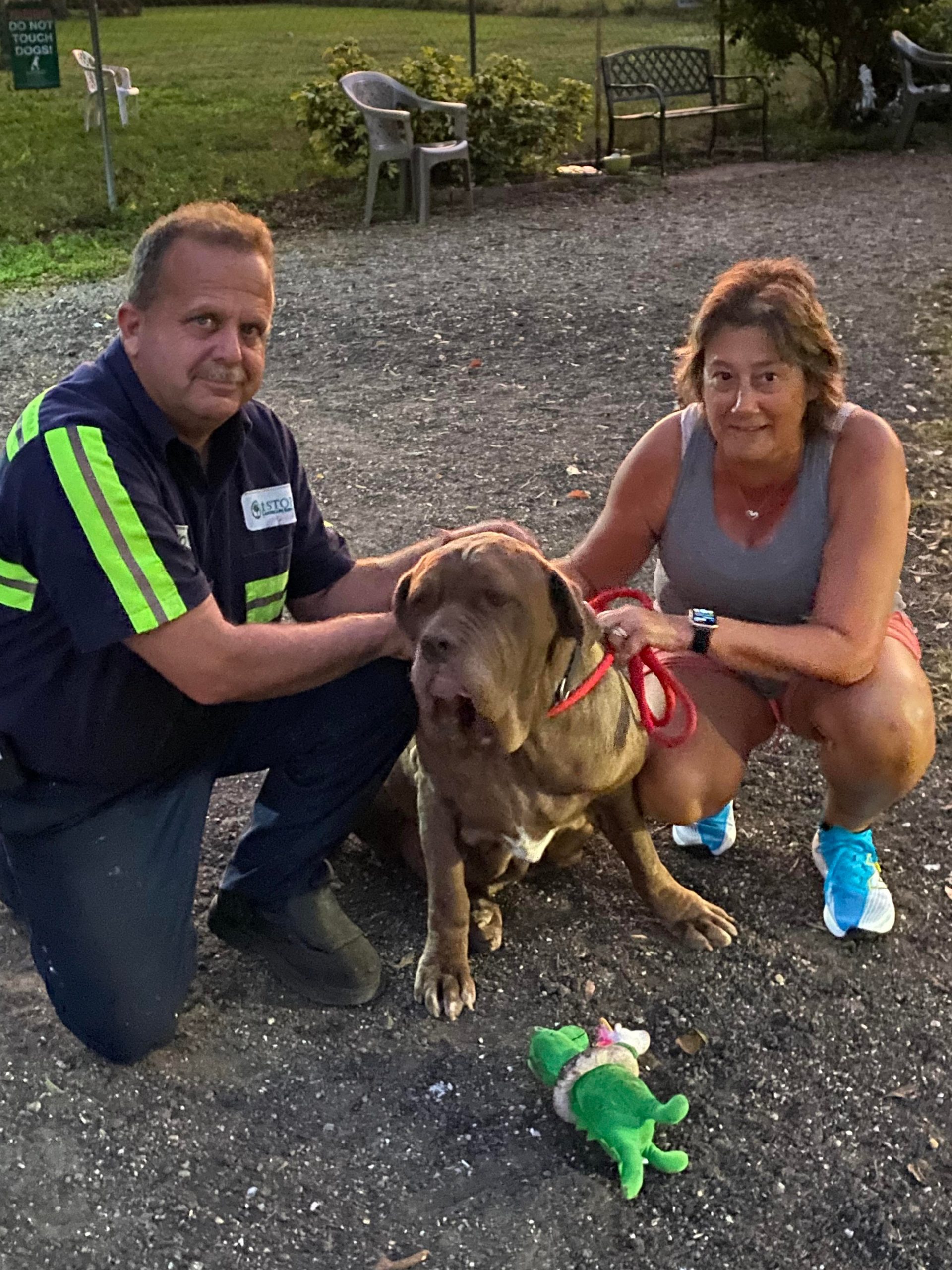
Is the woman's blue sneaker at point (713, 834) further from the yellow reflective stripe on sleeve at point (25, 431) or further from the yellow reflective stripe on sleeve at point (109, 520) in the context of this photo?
the yellow reflective stripe on sleeve at point (25, 431)

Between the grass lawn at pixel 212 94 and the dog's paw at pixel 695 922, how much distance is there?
10617mm

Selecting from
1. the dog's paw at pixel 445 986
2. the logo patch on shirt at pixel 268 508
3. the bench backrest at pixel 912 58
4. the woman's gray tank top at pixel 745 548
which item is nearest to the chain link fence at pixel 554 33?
the bench backrest at pixel 912 58

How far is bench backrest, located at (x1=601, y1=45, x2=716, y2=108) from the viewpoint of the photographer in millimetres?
14031

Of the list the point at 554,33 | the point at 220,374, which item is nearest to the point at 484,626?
the point at 220,374

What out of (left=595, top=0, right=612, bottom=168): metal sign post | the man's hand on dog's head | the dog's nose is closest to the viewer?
the dog's nose

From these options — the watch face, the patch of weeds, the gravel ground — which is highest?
the watch face

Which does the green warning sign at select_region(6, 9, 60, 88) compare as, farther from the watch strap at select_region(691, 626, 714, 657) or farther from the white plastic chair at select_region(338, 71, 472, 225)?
the watch strap at select_region(691, 626, 714, 657)

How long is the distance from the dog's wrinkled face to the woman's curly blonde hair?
35.2 inches

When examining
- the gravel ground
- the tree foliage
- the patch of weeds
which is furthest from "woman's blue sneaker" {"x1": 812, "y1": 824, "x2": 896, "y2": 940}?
the tree foliage

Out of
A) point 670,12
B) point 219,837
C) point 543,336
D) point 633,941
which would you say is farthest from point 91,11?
point 633,941

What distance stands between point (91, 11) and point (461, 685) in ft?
34.0

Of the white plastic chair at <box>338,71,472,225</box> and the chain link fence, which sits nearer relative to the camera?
the white plastic chair at <box>338,71,472,225</box>

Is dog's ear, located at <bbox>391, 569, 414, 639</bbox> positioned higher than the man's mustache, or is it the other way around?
the man's mustache

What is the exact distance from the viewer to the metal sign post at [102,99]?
10.8 metres
